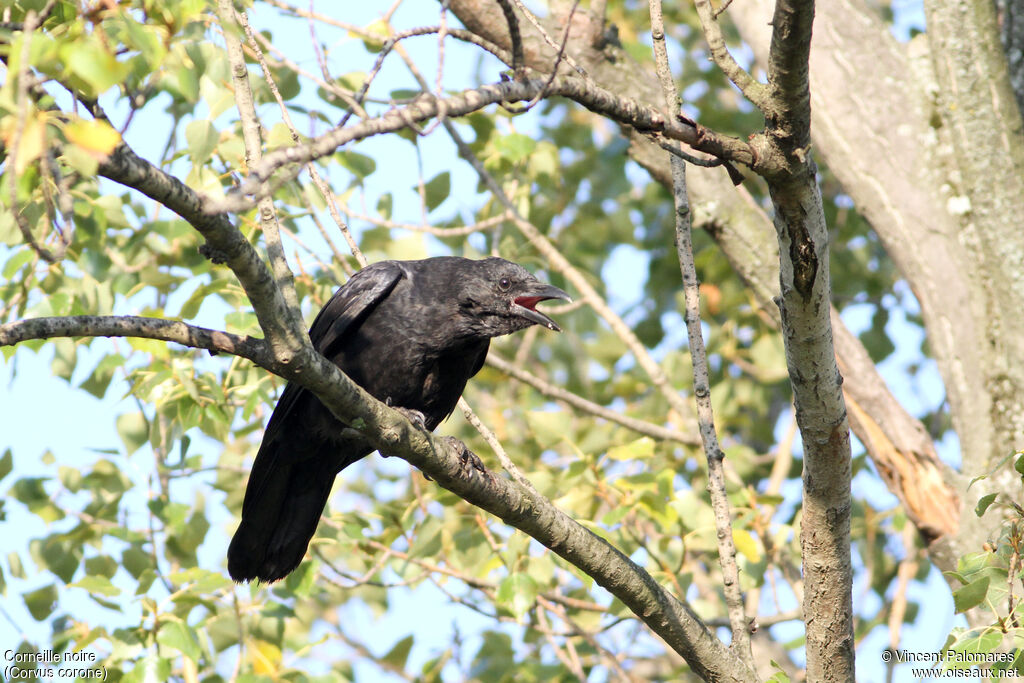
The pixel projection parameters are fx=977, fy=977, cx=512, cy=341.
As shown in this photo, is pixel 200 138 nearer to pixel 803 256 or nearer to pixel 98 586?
pixel 98 586

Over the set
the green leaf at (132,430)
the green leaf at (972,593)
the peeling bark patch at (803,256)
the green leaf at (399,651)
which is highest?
the green leaf at (132,430)

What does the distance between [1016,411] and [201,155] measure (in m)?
3.89

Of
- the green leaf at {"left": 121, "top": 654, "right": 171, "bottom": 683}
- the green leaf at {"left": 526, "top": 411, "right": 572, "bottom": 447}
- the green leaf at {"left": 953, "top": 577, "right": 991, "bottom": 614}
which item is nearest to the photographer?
the green leaf at {"left": 953, "top": 577, "right": 991, "bottom": 614}

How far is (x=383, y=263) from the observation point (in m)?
4.80

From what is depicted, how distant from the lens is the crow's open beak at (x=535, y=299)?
441cm

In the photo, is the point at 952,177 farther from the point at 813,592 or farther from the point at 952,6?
the point at 813,592

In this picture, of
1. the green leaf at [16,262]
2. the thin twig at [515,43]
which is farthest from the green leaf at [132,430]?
the thin twig at [515,43]

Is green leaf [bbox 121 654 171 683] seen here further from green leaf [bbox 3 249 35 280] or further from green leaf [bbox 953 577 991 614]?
green leaf [bbox 953 577 991 614]

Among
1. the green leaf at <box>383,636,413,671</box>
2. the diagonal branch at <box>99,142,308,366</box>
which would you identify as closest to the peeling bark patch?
the diagonal branch at <box>99,142,308,366</box>

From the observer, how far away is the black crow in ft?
14.5

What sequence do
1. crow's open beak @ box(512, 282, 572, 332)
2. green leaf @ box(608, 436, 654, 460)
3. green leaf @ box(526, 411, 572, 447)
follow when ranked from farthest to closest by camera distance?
green leaf @ box(526, 411, 572, 447) → green leaf @ box(608, 436, 654, 460) → crow's open beak @ box(512, 282, 572, 332)

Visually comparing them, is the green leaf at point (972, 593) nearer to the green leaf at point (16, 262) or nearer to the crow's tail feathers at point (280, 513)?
the crow's tail feathers at point (280, 513)

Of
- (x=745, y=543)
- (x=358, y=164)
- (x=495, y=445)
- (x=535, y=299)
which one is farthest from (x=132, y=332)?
(x=745, y=543)

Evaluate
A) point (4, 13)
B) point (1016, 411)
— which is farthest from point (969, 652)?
point (4, 13)
